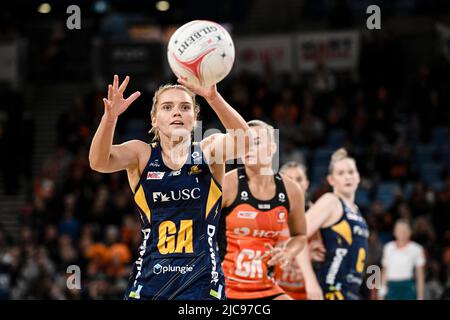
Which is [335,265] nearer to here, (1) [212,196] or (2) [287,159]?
(1) [212,196]

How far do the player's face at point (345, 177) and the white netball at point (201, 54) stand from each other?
331cm

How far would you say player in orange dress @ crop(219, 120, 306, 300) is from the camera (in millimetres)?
7602

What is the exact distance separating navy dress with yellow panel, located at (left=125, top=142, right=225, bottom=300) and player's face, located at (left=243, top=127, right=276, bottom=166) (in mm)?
1998

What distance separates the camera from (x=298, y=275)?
8969mm

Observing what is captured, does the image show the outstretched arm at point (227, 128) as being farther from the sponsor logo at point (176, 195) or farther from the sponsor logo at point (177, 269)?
the sponsor logo at point (177, 269)

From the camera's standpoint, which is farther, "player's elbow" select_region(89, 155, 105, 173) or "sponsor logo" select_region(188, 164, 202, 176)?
"sponsor logo" select_region(188, 164, 202, 176)

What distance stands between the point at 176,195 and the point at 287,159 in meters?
11.3

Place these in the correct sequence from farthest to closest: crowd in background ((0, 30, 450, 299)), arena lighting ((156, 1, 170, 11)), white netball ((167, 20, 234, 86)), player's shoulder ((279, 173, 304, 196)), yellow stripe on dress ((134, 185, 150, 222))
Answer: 1. arena lighting ((156, 1, 170, 11))
2. crowd in background ((0, 30, 450, 299))
3. player's shoulder ((279, 173, 304, 196))
4. yellow stripe on dress ((134, 185, 150, 222))
5. white netball ((167, 20, 234, 86))

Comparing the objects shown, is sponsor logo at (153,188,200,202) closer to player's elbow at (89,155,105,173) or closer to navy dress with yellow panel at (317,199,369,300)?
player's elbow at (89,155,105,173)

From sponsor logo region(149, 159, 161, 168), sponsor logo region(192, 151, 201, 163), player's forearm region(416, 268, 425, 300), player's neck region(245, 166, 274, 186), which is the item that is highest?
player's neck region(245, 166, 274, 186)

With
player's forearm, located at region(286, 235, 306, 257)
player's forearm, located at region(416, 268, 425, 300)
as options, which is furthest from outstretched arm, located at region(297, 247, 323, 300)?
player's forearm, located at region(416, 268, 425, 300)

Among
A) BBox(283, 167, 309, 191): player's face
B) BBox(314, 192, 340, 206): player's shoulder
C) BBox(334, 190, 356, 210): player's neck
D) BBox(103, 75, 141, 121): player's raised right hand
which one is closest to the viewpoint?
BBox(103, 75, 141, 121): player's raised right hand

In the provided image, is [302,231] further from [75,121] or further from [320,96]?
[75,121]

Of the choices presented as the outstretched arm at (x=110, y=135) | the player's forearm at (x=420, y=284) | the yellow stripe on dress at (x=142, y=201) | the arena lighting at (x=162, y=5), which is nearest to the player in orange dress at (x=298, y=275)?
the yellow stripe on dress at (x=142, y=201)
